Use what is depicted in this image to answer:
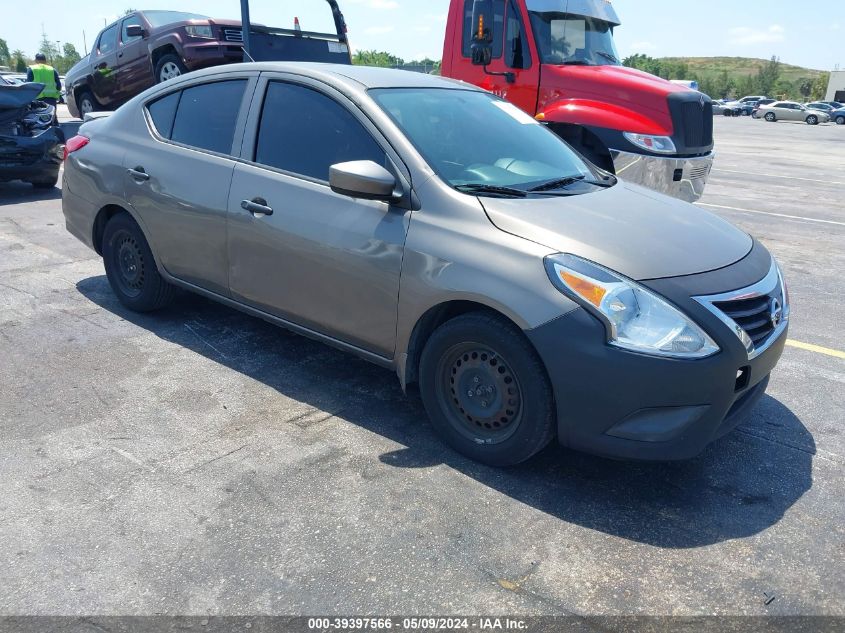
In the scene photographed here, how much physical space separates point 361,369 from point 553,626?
2.21m

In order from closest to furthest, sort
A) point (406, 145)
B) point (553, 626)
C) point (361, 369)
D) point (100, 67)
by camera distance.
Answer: point (553, 626), point (406, 145), point (361, 369), point (100, 67)

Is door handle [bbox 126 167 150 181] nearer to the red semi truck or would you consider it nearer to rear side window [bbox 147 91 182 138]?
rear side window [bbox 147 91 182 138]

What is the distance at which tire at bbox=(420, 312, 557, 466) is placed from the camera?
300 cm

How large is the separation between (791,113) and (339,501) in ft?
181

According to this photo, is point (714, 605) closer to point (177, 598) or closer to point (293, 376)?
point (177, 598)

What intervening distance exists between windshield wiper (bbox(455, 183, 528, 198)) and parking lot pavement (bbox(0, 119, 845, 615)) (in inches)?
46.8

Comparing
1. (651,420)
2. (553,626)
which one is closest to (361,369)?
(651,420)

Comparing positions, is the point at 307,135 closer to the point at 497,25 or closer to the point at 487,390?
the point at 487,390

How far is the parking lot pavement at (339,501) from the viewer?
250 centimetres

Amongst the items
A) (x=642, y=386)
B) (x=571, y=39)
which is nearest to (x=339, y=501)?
(x=642, y=386)

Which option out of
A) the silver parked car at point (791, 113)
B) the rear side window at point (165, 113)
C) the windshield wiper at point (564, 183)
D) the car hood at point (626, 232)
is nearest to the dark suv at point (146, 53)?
the rear side window at point (165, 113)

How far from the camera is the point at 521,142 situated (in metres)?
4.01

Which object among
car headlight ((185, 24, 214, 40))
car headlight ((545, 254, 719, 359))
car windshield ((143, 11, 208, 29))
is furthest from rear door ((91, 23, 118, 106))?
car headlight ((545, 254, 719, 359))

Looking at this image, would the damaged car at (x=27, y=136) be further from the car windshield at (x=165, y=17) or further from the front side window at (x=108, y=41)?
the front side window at (x=108, y=41)
